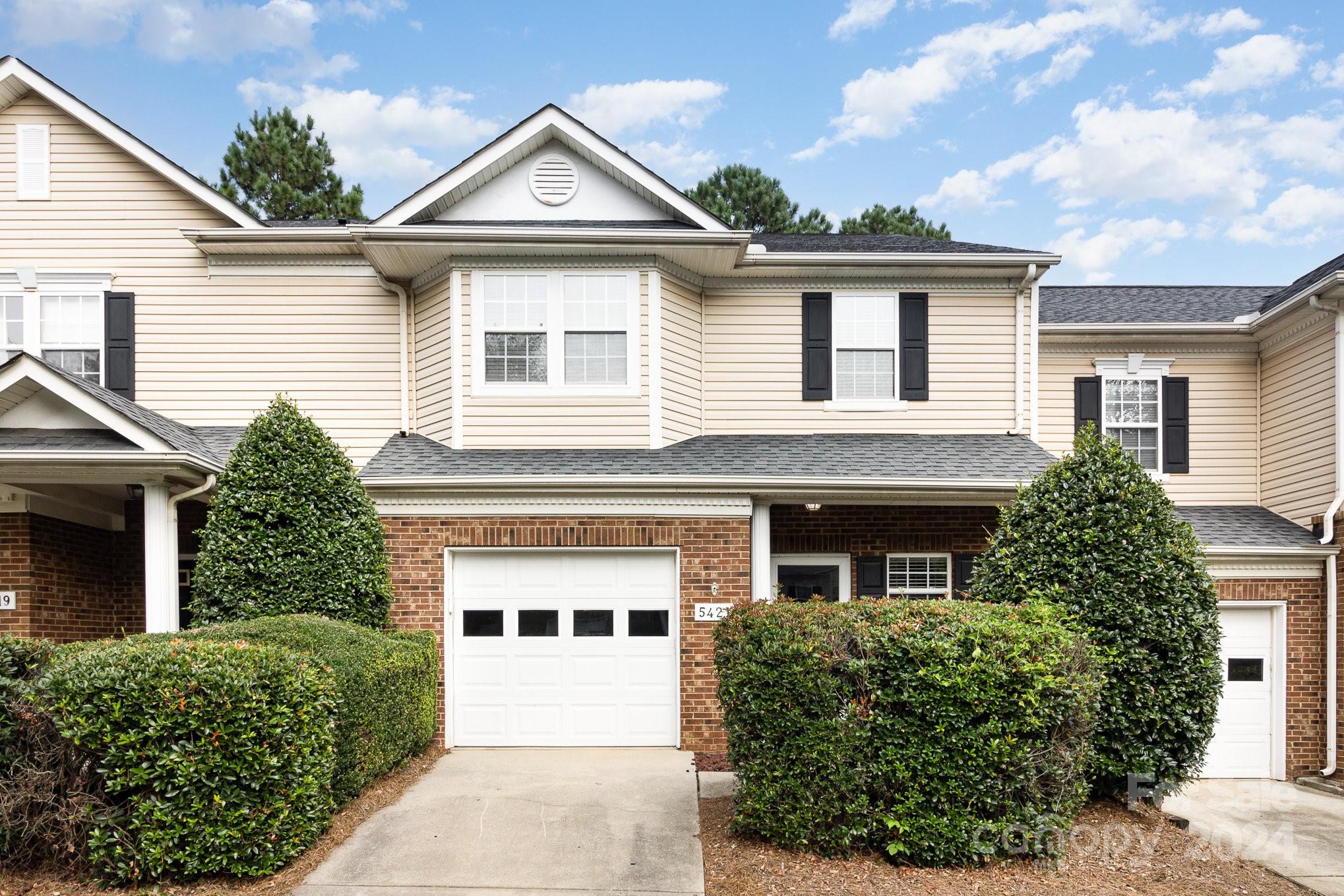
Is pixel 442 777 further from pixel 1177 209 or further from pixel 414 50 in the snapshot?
pixel 1177 209

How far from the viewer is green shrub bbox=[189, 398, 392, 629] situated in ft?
28.2

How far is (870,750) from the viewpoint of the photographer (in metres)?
5.97

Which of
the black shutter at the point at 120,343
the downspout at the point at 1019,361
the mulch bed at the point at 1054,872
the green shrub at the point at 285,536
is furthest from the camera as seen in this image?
the downspout at the point at 1019,361

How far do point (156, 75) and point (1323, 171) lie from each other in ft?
91.0

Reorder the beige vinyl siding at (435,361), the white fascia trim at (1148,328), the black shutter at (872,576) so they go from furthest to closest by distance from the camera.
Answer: the white fascia trim at (1148,328) → the black shutter at (872,576) → the beige vinyl siding at (435,361)

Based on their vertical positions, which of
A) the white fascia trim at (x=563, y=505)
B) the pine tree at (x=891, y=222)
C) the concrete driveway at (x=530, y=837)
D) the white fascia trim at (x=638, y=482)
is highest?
the pine tree at (x=891, y=222)

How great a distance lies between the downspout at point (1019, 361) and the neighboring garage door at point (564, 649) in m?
5.26

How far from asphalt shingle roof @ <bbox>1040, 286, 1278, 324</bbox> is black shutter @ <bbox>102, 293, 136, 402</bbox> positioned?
12.6 metres

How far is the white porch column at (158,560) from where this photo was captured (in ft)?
29.8

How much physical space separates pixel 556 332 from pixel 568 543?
267 centimetres

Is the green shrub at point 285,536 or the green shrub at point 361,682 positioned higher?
the green shrub at point 285,536

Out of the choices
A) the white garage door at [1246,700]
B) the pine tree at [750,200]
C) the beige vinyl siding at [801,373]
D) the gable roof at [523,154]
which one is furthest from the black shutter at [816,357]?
the pine tree at [750,200]

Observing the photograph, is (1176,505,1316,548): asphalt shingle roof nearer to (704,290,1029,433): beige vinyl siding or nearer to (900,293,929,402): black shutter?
(704,290,1029,433): beige vinyl siding

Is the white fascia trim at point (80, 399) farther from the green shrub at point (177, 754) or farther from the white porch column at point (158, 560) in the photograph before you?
the green shrub at point (177, 754)
